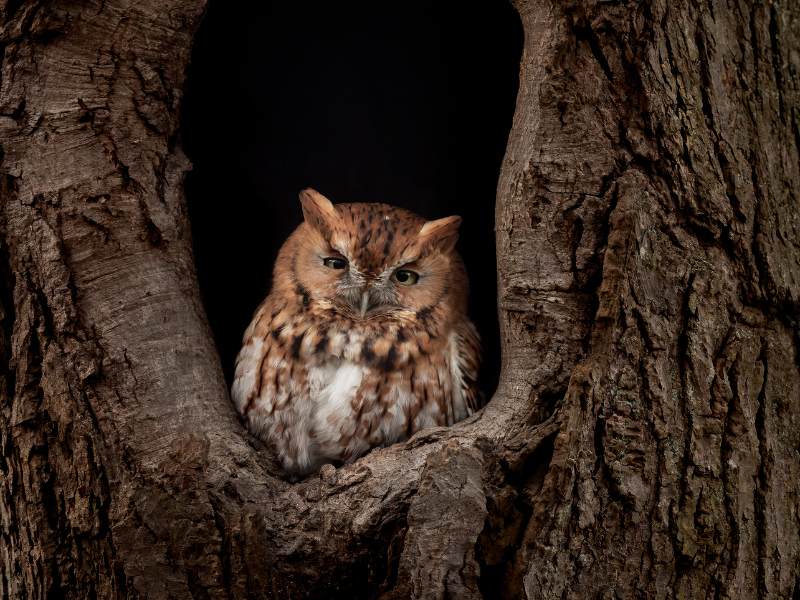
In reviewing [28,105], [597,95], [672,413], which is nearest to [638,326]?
[672,413]

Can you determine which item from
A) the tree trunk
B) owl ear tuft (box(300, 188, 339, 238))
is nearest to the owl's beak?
owl ear tuft (box(300, 188, 339, 238))

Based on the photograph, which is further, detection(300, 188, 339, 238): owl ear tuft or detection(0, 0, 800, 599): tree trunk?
detection(300, 188, 339, 238): owl ear tuft

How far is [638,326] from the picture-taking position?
1.24 m

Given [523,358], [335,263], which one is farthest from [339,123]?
[523,358]

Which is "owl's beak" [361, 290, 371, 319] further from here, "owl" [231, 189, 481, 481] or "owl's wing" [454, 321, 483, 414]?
"owl's wing" [454, 321, 483, 414]

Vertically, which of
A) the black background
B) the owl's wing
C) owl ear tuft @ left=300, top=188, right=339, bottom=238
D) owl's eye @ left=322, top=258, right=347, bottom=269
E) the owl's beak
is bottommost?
the owl's wing

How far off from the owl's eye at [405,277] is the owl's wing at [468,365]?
Result: 0.24 metres

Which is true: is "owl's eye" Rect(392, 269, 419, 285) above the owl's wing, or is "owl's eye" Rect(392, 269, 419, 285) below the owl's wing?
above

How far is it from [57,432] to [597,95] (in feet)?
4.90

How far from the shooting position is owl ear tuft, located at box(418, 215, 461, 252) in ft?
6.00

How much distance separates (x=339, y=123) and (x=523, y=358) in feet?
4.85

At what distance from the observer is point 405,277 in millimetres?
1861

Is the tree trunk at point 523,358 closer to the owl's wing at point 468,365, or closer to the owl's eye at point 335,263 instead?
the owl's wing at point 468,365

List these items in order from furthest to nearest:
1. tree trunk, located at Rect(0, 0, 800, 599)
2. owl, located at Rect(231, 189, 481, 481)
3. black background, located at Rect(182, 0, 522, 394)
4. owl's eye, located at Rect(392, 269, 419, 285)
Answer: black background, located at Rect(182, 0, 522, 394)
owl's eye, located at Rect(392, 269, 419, 285)
owl, located at Rect(231, 189, 481, 481)
tree trunk, located at Rect(0, 0, 800, 599)
